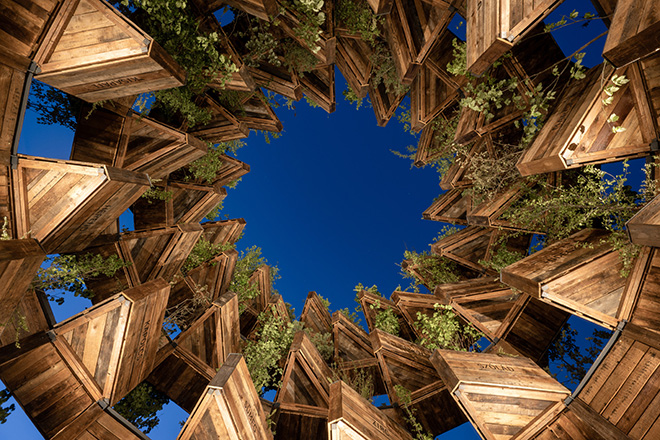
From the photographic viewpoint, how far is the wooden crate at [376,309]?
8.52 meters

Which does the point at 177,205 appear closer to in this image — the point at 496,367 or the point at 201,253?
the point at 201,253

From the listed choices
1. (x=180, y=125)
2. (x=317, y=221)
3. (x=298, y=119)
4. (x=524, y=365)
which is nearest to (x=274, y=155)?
(x=298, y=119)

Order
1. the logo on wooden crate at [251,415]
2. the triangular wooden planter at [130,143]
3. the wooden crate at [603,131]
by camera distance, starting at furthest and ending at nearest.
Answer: the triangular wooden planter at [130,143], the logo on wooden crate at [251,415], the wooden crate at [603,131]

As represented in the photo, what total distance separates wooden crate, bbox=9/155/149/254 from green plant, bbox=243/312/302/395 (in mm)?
4559

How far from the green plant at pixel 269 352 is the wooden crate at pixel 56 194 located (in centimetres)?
456

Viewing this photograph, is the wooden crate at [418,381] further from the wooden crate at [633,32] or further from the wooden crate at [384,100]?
the wooden crate at [633,32]

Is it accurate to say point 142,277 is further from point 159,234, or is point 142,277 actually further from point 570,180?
point 570,180

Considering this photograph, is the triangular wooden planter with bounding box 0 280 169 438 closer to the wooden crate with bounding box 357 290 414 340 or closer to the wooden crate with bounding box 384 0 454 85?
the wooden crate with bounding box 384 0 454 85

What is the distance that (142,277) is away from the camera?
590 centimetres

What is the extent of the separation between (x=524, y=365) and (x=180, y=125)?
25.2 feet

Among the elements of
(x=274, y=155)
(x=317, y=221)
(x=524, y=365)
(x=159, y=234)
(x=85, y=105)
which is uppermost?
(x=274, y=155)

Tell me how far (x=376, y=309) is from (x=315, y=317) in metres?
2.06

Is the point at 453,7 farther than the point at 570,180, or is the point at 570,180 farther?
the point at 570,180

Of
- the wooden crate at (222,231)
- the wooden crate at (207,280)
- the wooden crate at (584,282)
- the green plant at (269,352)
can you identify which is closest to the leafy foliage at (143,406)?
the wooden crate at (207,280)
